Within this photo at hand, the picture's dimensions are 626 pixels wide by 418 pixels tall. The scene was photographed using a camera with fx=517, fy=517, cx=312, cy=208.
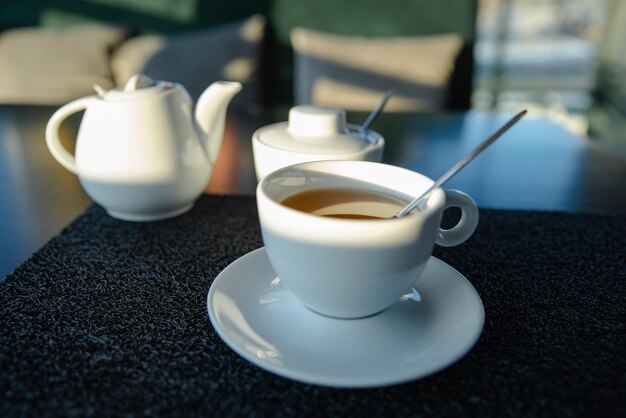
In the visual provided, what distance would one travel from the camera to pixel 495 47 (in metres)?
2.24

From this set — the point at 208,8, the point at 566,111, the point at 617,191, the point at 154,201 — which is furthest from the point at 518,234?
the point at 566,111

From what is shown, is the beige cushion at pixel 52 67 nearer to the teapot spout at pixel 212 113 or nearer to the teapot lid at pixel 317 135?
the teapot spout at pixel 212 113

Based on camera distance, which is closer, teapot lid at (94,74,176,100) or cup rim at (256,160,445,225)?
cup rim at (256,160,445,225)

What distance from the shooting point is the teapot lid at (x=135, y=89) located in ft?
1.88

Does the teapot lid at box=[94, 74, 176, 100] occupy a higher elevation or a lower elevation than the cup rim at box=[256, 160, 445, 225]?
higher

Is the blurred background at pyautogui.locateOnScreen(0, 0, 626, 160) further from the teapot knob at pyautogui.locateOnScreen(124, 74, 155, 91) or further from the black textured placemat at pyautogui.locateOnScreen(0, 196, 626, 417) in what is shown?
the black textured placemat at pyautogui.locateOnScreen(0, 196, 626, 417)

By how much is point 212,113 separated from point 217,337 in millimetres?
334

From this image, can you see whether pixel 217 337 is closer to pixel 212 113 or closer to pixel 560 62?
pixel 212 113

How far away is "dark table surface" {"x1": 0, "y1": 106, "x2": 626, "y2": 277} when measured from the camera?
2.17ft

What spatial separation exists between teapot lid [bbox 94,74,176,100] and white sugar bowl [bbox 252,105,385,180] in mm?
126

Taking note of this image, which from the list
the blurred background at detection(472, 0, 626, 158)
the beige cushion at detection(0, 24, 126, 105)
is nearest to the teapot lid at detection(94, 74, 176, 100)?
the beige cushion at detection(0, 24, 126, 105)

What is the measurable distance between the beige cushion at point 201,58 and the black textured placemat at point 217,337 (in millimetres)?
1230

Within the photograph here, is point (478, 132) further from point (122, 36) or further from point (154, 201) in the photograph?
point (122, 36)

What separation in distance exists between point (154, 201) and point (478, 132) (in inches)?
27.5
